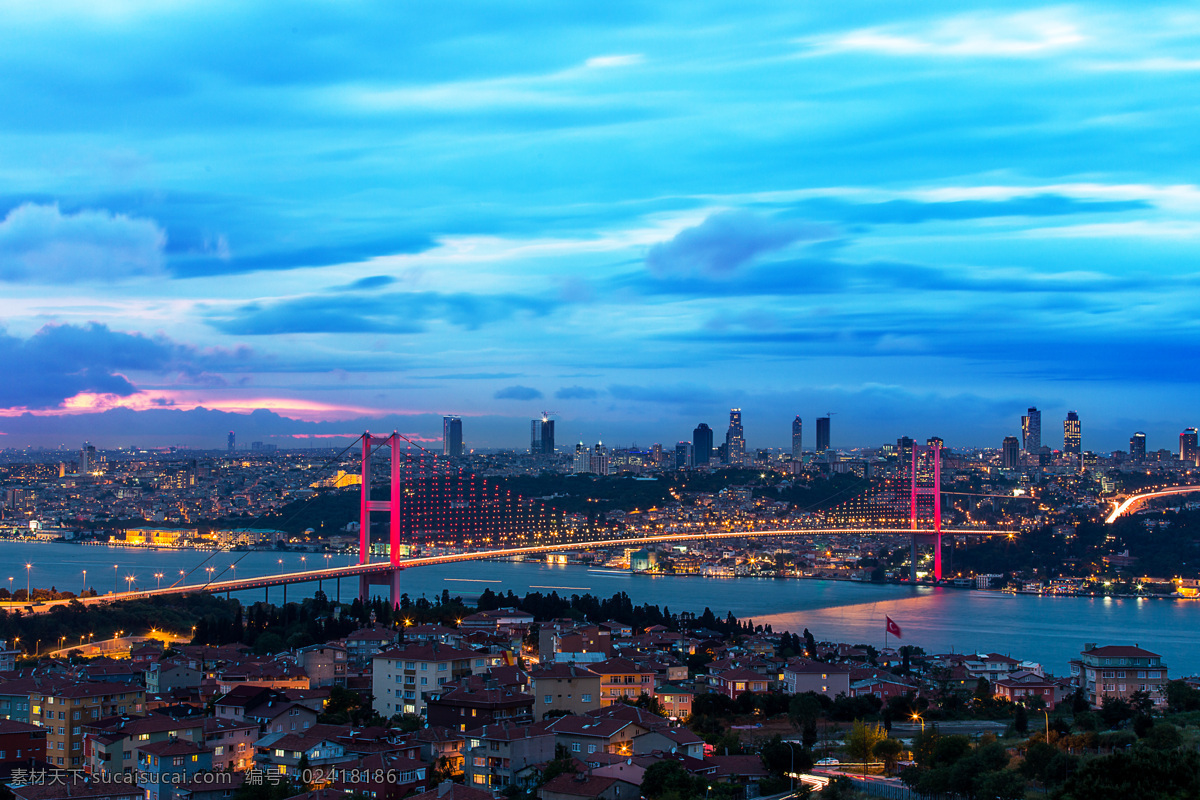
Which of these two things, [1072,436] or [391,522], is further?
[1072,436]

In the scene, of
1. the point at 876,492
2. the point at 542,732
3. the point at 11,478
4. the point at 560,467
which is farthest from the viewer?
the point at 11,478

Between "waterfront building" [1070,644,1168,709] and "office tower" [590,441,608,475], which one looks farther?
"office tower" [590,441,608,475]

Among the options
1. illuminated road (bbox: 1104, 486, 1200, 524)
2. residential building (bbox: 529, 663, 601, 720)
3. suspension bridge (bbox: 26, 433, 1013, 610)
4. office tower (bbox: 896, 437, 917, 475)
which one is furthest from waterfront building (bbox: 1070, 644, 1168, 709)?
office tower (bbox: 896, 437, 917, 475)

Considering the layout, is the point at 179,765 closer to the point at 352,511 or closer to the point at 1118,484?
the point at 352,511

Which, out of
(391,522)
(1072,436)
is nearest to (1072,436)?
(1072,436)

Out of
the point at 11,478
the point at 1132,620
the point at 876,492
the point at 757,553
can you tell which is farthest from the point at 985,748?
the point at 11,478

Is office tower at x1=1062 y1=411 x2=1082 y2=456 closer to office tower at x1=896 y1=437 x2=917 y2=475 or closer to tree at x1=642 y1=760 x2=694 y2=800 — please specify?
office tower at x1=896 y1=437 x2=917 y2=475

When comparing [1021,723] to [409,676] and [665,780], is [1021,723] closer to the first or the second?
[665,780]

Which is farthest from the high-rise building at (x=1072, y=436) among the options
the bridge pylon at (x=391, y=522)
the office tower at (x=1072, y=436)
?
the bridge pylon at (x=391, y=522)

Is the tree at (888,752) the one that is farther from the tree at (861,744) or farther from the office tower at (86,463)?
the office tower at (86,463)
